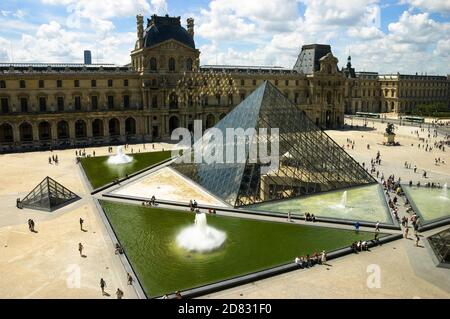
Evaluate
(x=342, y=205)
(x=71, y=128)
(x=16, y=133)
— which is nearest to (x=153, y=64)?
(x=71, y=128)

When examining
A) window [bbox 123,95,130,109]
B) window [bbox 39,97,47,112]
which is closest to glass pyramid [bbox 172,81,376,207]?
window [bbox 123,95,130,109]

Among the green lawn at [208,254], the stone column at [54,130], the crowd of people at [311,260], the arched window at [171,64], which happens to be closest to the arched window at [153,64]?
the arched window at [171,64]

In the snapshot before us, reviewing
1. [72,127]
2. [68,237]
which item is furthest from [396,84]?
[68,237]

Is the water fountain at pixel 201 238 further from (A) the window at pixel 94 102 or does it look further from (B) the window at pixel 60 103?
(A) the window at pixel 94 102

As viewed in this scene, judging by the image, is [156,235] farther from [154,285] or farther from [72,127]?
[72,127]

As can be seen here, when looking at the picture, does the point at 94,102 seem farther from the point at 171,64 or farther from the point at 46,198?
the point at 46,198
